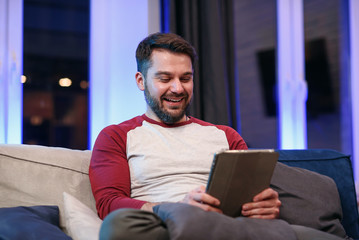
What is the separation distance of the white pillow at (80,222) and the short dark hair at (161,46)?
67cm

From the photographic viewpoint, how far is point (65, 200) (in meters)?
1.41

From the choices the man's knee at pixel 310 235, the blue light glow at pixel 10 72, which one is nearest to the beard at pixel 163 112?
the man's knee at pixel 310 235

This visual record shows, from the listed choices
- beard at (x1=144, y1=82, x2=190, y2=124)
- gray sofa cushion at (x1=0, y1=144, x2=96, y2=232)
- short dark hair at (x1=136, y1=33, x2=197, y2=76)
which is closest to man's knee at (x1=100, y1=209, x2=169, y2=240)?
gray sofa cushion at (x1=0, y1=144, x2=96, y2=232)

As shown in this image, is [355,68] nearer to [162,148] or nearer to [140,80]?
[140,80]

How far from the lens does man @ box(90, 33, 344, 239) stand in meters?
1.42

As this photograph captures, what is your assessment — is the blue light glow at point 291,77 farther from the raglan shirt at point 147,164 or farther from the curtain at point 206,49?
the raglan shirt at point 147,164

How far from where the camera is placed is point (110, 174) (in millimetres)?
1500

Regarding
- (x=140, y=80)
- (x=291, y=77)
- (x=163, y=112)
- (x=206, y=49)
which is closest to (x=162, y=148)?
(x=163, y=112)

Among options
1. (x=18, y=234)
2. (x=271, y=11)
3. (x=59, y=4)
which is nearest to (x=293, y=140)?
(x=271, y=11)

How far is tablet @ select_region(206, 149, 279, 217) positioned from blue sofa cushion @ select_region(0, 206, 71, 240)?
483 mm

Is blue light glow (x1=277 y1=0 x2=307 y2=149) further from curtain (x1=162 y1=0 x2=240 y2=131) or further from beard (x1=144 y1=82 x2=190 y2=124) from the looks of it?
beard (x1=144 y1=82 x2=190 y2=124)

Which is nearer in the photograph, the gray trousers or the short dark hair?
the gray trousers

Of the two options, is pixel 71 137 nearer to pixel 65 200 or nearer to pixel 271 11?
pixel 65 200

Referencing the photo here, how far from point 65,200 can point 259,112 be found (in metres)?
2.39
